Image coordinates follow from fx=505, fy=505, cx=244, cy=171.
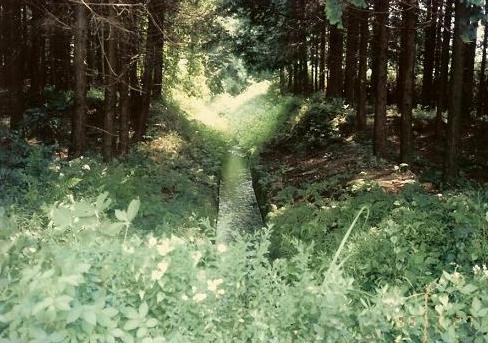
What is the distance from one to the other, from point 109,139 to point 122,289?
10500mm

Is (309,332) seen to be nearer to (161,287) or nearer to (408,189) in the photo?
(161,287)

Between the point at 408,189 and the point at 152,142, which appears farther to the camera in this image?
the point at 152,142

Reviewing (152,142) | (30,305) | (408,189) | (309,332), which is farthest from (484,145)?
(30,305)

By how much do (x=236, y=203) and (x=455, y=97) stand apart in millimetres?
6980

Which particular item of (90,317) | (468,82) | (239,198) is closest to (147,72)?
(239,198)

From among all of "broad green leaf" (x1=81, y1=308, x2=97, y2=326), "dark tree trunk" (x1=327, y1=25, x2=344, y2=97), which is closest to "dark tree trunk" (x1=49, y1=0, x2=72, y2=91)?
"dark tree trunk" (x1=327, y1=25, x2=344, y2=97)

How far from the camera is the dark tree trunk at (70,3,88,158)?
37.6 feet

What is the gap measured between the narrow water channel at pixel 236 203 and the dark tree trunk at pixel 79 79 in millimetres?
3939

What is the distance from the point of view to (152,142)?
59.0ft

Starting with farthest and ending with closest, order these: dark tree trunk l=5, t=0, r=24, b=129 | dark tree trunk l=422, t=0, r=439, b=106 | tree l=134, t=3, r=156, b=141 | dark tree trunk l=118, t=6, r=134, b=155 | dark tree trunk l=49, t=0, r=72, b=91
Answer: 1. dark tree trunk l=422, t=0, r=439, b=106
2. dark tree trunk l=49, t=0, r=72, b=91
3. dark tree trunk l=5, t=0, r=24, b=129
4. tree l=134, t=3, r=156, b=141
5. dark tree trunk l=118, t=6, r=134, b=155

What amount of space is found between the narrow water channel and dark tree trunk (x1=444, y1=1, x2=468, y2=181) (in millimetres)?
4871

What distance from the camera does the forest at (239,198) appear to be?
3418mm

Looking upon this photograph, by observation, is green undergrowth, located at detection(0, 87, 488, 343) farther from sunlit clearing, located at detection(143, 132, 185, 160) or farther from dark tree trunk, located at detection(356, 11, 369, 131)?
dark tree trunk, located at detection(356, 11, 369, 131)

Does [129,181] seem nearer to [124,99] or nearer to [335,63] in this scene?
[124,99]
